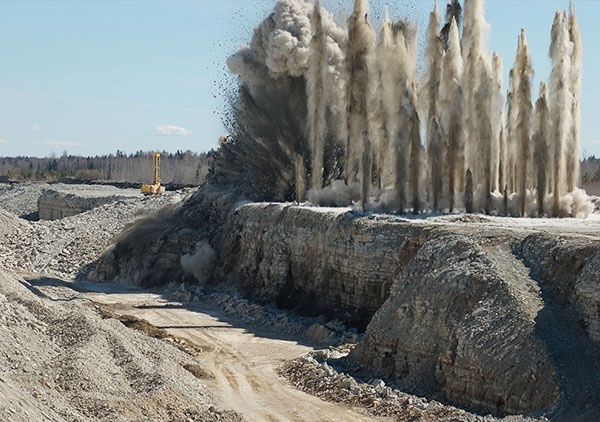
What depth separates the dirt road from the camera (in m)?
23.2

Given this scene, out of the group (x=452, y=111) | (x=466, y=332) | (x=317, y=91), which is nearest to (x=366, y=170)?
(x=452, y=111)

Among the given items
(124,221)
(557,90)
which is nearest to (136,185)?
A: (124,221)

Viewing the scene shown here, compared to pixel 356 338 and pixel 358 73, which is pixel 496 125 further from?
pixel 356 338

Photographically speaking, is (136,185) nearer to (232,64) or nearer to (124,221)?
(124,221)

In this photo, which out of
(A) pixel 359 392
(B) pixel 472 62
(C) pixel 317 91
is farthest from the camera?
(C) pixel 317 91

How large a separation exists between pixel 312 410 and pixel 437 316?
3595mm

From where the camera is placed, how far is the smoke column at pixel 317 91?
1794 inches

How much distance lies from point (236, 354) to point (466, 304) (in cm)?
935

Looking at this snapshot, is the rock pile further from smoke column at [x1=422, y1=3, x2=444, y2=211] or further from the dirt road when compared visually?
smoke column at [x1=422, y1=3, x2=444, y2=211]

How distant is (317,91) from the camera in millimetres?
45938

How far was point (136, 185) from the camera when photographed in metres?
113

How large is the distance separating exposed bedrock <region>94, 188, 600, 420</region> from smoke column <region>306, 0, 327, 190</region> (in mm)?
8568

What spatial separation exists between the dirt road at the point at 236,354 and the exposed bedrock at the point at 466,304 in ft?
7.10

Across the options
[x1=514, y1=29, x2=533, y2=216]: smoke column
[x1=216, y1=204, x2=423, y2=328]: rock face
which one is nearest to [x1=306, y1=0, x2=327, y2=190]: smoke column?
[x1=216, y1=204, x2=423, y2=328]: rock face
